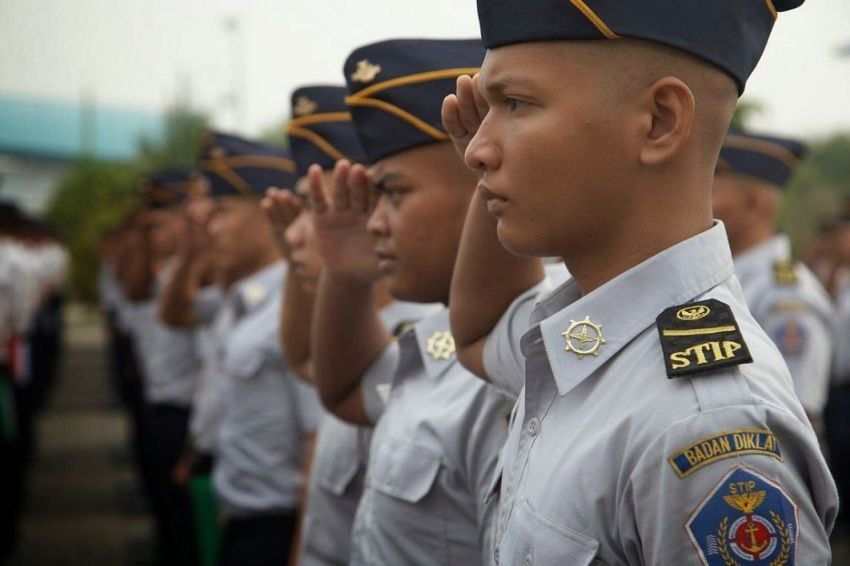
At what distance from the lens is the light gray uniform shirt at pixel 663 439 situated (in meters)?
1.31

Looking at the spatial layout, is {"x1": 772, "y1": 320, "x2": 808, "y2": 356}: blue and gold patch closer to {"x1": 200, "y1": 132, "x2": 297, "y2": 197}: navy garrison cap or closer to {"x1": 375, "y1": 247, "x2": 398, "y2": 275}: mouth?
{"x1": 200, "y1": 132, "x2": 297, "y2": 197}: navy garrison cap

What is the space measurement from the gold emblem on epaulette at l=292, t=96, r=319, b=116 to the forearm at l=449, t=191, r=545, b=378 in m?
1.43

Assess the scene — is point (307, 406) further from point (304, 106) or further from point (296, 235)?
point (304, 106)

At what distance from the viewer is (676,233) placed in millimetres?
1540

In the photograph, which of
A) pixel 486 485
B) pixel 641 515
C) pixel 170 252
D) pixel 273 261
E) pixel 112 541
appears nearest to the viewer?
pixel 641 515

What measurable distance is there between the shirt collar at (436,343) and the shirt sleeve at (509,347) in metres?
0.38

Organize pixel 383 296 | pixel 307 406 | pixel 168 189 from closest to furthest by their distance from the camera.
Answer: pixel 383 296 < pixel 307 406 < pixel 168 189

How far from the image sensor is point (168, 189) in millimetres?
8859

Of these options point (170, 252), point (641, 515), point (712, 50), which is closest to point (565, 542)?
point (641, 515)

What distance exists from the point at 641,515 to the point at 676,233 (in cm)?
39

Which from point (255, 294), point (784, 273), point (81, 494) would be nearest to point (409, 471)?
point (255, 294)

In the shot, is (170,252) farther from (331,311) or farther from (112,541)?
(331,311)

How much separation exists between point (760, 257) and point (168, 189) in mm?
5263

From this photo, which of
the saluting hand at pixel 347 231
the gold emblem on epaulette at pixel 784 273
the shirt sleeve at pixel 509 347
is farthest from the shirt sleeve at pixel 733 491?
the gold emblem on epaulette at pixel 784 273
